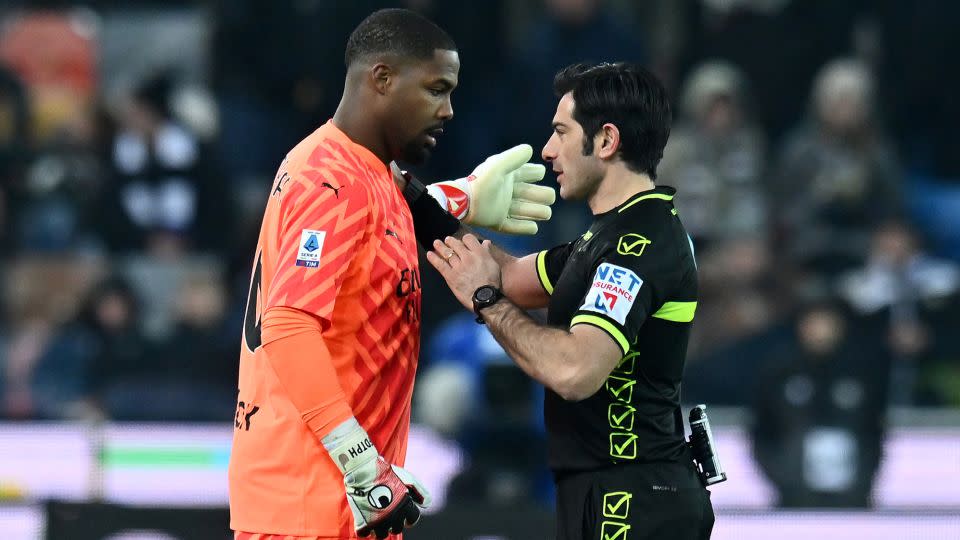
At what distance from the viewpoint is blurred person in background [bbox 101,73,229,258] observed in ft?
32.3

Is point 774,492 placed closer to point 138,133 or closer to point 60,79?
point 138,133

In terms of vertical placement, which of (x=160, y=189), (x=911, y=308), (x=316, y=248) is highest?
(x=160, y=189)

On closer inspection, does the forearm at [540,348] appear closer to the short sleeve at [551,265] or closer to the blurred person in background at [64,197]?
the short sleeve at [551,265]

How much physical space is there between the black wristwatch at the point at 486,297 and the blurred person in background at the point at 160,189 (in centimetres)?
604

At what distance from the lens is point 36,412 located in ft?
29.7

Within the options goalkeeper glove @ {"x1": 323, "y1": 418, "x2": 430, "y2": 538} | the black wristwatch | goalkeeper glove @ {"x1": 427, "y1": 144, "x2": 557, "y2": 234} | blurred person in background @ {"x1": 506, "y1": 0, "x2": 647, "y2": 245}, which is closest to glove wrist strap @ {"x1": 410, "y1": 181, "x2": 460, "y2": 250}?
goalkeeper glove @ {"x1": 427, "y1": 144, "x2": 557, "y2": 234}

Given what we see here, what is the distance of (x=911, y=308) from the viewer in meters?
9.40

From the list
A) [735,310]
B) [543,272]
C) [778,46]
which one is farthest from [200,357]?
[543,272]

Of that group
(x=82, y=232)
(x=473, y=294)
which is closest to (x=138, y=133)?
(x=82, y=232)

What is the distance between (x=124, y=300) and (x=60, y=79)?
249 cm

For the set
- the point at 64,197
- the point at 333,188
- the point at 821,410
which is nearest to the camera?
the point at 333,188

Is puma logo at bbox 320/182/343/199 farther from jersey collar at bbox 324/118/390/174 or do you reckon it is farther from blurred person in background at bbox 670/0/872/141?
blurred person in background at bbox 670/0/872/141

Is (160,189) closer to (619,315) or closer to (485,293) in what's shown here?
(485,293)

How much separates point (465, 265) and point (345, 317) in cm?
49
